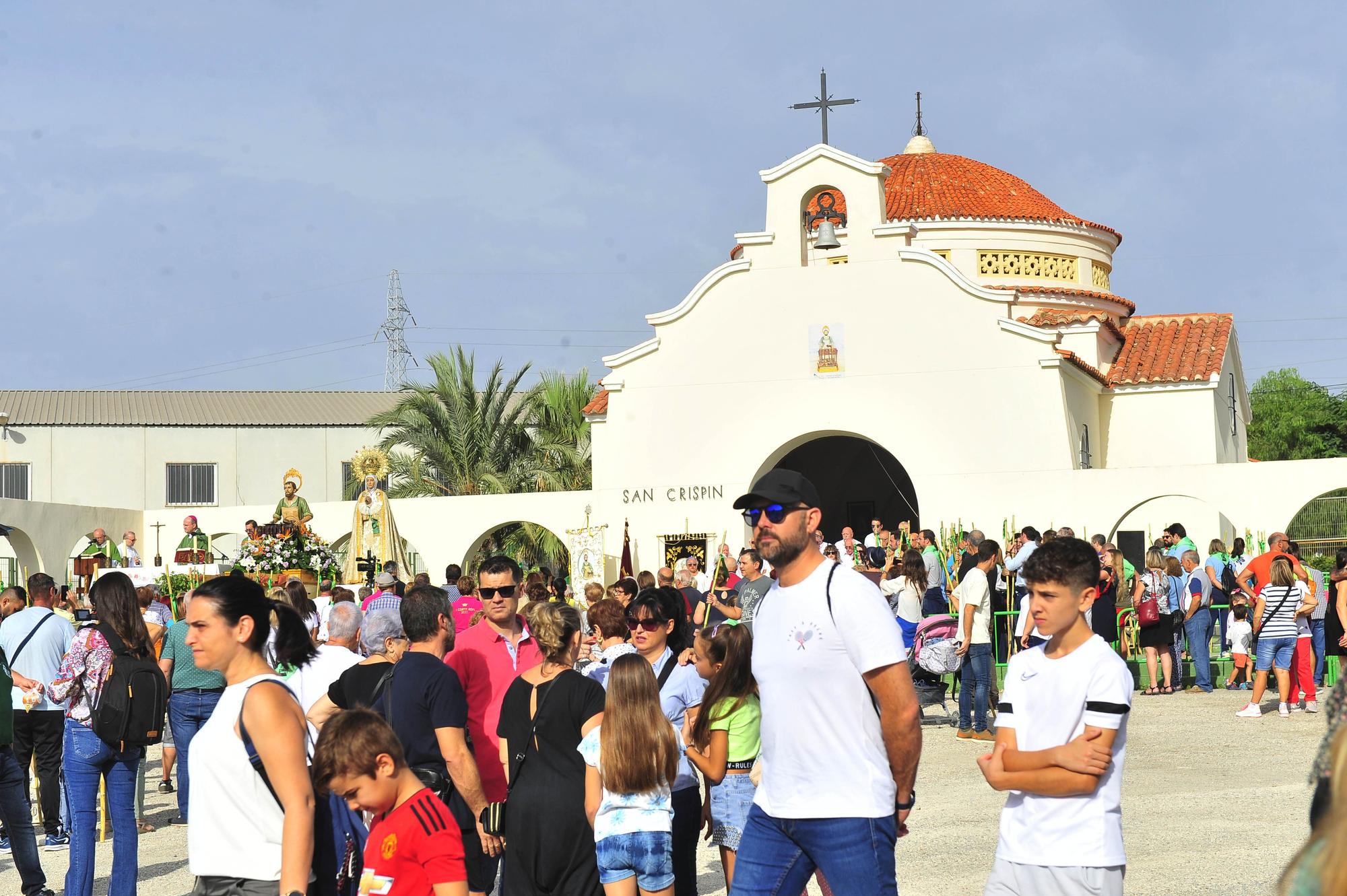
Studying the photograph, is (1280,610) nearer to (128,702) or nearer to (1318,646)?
(1318,646)

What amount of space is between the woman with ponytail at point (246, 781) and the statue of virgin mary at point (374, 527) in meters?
22.4

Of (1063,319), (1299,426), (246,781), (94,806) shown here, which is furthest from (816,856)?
(1299,426)

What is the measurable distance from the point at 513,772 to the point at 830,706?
1.75 metres

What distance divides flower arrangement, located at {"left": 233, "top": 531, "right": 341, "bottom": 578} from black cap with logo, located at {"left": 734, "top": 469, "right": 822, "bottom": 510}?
16023 millimetres

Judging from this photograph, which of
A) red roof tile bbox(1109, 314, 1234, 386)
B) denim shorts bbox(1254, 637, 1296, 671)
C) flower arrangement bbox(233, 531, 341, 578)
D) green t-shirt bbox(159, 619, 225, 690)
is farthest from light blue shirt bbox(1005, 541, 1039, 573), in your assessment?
red roof tile bbox(1109, 314, 1234, 386)

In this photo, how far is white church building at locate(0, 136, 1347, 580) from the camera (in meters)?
25.7

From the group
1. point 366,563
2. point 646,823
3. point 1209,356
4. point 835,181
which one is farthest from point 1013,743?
point 1209,356

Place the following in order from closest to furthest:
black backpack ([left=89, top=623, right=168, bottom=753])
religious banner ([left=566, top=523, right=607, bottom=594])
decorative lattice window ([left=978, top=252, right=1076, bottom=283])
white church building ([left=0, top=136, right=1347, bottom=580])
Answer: black backpack ([left=89, top=623, right=168, bottom=753]), white church building ([left=0, top=136, right=1347, bottom=580]), religious banner ([left=566, top=523, right=607, bottom=594]), decorative lattice window ([left=978, top=252, right=1076, bottom=283])

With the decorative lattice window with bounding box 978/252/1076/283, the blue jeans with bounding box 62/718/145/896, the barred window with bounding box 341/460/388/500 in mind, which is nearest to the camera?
the blue jeans with bounding box 62/718/145/896

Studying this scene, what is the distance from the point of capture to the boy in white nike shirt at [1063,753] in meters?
4.73

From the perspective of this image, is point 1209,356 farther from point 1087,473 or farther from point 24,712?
point 24,712

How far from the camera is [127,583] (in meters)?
8.41

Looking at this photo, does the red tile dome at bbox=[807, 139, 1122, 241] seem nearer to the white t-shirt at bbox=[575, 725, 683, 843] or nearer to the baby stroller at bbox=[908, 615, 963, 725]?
the baby stroller at bbox=[908, 615, 963, 725]

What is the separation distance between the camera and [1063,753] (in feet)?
15.5
